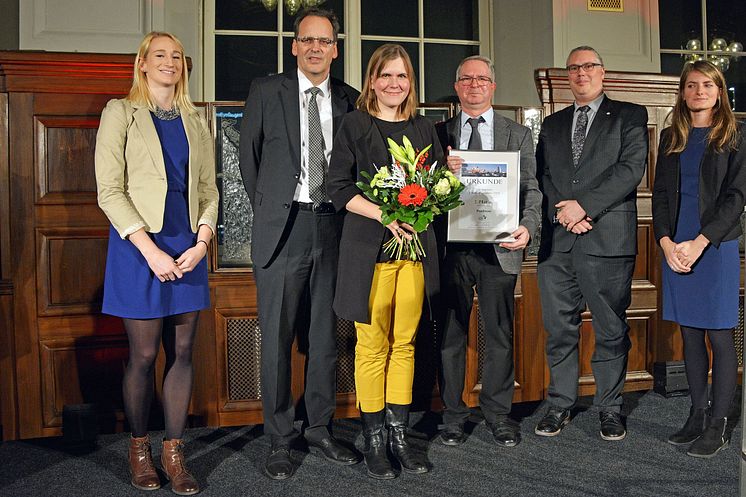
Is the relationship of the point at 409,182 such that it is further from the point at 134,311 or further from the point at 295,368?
Answer: the point at 295,368

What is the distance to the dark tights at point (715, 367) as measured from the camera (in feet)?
10.6

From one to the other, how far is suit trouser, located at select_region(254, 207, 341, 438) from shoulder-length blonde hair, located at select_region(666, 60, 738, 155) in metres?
1.51

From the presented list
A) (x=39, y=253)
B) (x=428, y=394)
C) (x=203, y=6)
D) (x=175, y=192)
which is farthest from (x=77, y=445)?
(x=203, y=6)

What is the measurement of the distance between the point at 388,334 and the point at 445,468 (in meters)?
→ 0.57

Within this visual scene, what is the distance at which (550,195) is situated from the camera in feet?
11.5

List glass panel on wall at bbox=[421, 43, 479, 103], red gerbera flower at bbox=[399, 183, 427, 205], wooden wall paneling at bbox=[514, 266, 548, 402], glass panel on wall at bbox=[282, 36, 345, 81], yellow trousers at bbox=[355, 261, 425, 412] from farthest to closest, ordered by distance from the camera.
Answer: glass panel on wall at bbox=[421, 43, 479, 103] < glass panel on wall at bbox=[282, 36, 345, 81] < wooden wall paneling at bbox=[514, 266, 548, 402] < yellow trousers at bbox=[355, 261, 425, 412] < red gerbera flower at bbox=[399, 183, 427, 205]

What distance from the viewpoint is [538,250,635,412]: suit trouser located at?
11.2 ft

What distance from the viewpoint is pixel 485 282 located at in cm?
332

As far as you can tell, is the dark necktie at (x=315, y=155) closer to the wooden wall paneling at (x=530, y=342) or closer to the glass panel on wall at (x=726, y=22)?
the wooden wall paneling at (x=530, y=342)

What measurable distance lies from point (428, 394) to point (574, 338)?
829mm

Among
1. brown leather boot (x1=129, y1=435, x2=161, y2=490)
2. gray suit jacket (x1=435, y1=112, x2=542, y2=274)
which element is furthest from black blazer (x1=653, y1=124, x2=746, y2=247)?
brown leather boot (x1=129, y1=435, x2=161, y2=490)

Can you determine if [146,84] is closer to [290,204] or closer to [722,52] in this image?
[290,204]

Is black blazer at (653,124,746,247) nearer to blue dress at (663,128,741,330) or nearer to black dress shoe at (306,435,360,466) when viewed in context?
blue dress at (663,128,741,330)

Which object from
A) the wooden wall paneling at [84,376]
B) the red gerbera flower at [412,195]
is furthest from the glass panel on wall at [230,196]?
the red gerbera flower at [412,195]
